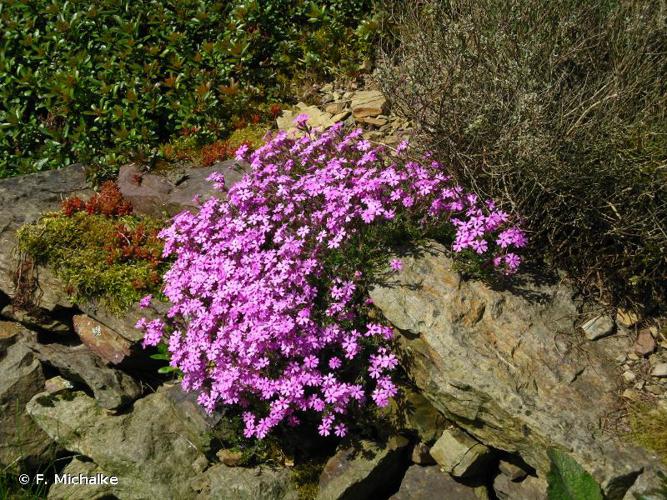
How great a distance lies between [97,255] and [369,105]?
3046mm

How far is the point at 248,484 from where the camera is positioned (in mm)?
4332

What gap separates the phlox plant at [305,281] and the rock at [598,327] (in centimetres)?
66

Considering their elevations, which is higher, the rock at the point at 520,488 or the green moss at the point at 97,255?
the green moss at the point at 97,255

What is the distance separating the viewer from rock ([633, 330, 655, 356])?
402cm

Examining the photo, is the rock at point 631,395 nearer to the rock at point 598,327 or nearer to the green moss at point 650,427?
the green moss at point 650,427

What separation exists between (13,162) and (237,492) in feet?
16.9

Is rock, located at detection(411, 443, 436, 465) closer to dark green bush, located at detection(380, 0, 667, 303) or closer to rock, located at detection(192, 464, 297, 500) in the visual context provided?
rock, located at detection(192, 464, 297, 500)

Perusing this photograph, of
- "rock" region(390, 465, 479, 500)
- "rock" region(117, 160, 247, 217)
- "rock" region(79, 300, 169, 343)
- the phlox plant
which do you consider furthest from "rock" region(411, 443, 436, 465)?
"rock" region(117, 160, 247, 217)

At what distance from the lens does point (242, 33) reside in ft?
24.0

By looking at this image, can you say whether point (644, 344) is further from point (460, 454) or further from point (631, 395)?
point (460, 454)

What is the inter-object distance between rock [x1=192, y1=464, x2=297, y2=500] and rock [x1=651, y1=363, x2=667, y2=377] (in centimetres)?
256

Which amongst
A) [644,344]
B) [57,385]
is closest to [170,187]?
[57,385]

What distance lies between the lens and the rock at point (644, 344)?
158 inches

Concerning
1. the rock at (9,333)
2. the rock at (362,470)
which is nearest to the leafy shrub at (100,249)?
the rock at (9,333)
